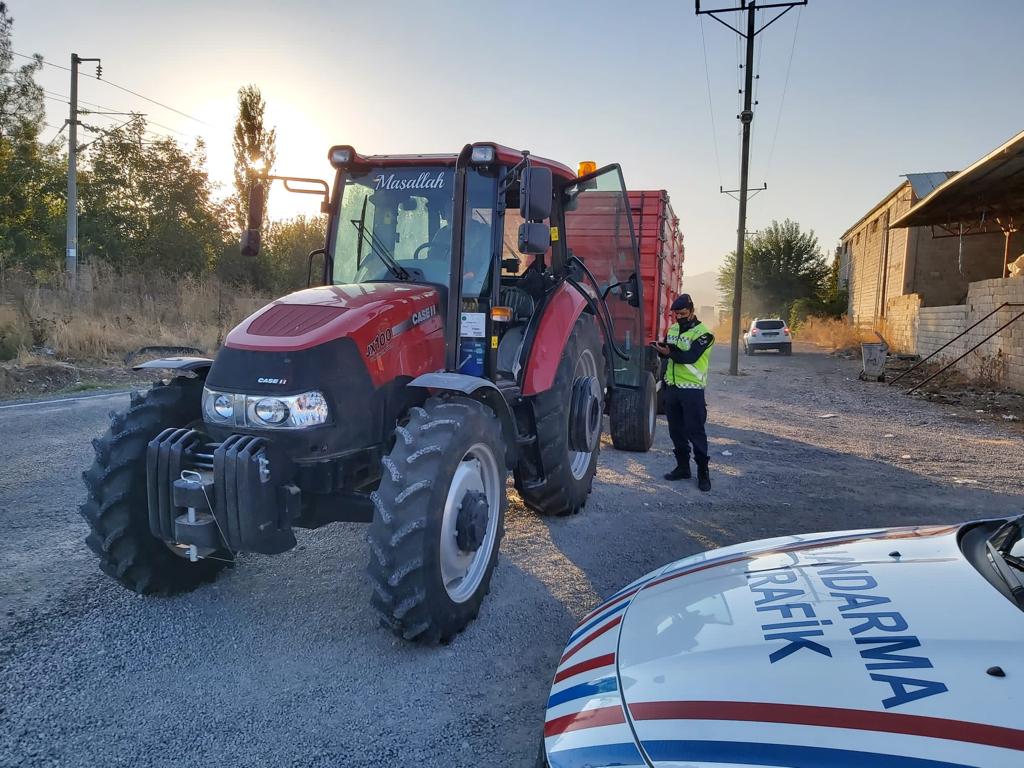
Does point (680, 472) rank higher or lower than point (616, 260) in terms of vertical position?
lower

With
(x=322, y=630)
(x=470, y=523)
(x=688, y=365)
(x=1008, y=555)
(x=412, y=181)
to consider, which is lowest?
(x=322, y=630)

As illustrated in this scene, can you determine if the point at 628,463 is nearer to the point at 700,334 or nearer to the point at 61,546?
the point at 700,334

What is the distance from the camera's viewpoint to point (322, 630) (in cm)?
350

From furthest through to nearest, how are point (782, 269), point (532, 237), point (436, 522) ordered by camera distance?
point (782, 269), point (532, 237), point (436, 522)

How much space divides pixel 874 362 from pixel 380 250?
594 inches

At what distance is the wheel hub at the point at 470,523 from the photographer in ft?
11.3

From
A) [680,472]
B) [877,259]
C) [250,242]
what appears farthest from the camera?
[877,259]

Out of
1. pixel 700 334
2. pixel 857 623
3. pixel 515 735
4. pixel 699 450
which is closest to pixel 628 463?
pixel 699 450

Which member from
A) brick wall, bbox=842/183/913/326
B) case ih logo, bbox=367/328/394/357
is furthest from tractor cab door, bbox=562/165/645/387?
brick wall, bbox=842/183/913/326

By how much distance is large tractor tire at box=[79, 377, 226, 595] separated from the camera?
3.42 m

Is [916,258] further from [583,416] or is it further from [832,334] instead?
[583,416]

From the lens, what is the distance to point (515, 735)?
2.73 m

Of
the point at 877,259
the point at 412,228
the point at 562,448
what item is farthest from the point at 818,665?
the point at 877,259

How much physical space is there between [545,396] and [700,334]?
2.30 metres
